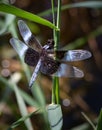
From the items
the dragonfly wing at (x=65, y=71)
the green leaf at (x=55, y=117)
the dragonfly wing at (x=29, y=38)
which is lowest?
the green leaf at (x=55, y=117)

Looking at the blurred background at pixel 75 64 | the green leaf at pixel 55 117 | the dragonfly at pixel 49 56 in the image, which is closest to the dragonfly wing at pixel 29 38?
the dragonfly at pixel 49 56

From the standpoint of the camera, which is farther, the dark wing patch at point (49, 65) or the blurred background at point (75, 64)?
the blurred background at point (75, 64)

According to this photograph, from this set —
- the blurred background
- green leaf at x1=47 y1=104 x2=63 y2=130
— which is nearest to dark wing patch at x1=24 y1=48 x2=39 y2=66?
green leaf at x1=47 y1=104 x2=63 y2=130

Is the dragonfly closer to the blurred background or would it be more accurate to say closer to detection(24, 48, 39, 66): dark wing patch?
detection(24, 48, 39, 66): dark wing patch

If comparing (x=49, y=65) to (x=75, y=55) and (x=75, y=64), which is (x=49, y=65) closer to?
(x=75, y=55)

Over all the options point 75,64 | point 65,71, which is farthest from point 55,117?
point 75,64

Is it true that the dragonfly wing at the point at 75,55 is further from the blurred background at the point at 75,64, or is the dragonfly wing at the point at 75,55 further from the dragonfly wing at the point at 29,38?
the blurred background at the point at 75,64
